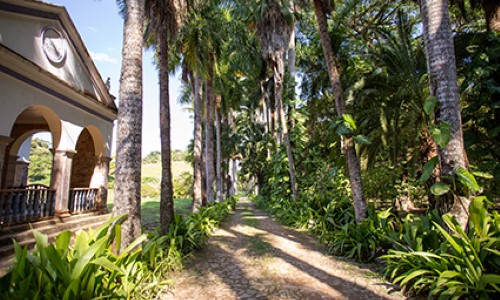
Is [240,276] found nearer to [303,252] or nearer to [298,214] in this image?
[303,252]

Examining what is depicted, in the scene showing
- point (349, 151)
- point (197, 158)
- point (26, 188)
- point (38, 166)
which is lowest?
point (26, 188)

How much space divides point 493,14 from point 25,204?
1391 centimetres

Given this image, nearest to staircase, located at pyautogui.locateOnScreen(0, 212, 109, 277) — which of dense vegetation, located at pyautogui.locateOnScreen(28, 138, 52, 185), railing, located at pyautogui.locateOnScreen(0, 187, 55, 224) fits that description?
Result: railing, located at pyautogui.locateOnScreen(0, 187, 55, 224)

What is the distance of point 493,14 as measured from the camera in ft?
22.5

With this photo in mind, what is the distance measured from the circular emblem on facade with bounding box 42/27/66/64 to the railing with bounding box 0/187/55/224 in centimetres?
415

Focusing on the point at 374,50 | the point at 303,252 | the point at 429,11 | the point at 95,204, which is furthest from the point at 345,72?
the point at 95,204

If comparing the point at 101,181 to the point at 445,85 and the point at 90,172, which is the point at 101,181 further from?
the point at 445,85

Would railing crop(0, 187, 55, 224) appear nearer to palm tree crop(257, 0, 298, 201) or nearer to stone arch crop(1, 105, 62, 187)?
stone arch crop(1, 105, 62, 187)

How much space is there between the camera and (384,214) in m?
5.76

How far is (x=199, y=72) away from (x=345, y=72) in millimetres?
6855

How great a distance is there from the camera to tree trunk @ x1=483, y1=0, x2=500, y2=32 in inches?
268

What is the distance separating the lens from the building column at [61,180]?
8.03 m

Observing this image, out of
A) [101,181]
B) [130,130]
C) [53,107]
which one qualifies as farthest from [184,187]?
[130,130]

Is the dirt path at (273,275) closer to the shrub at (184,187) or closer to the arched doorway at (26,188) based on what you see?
the arched doorway at (26,188)
